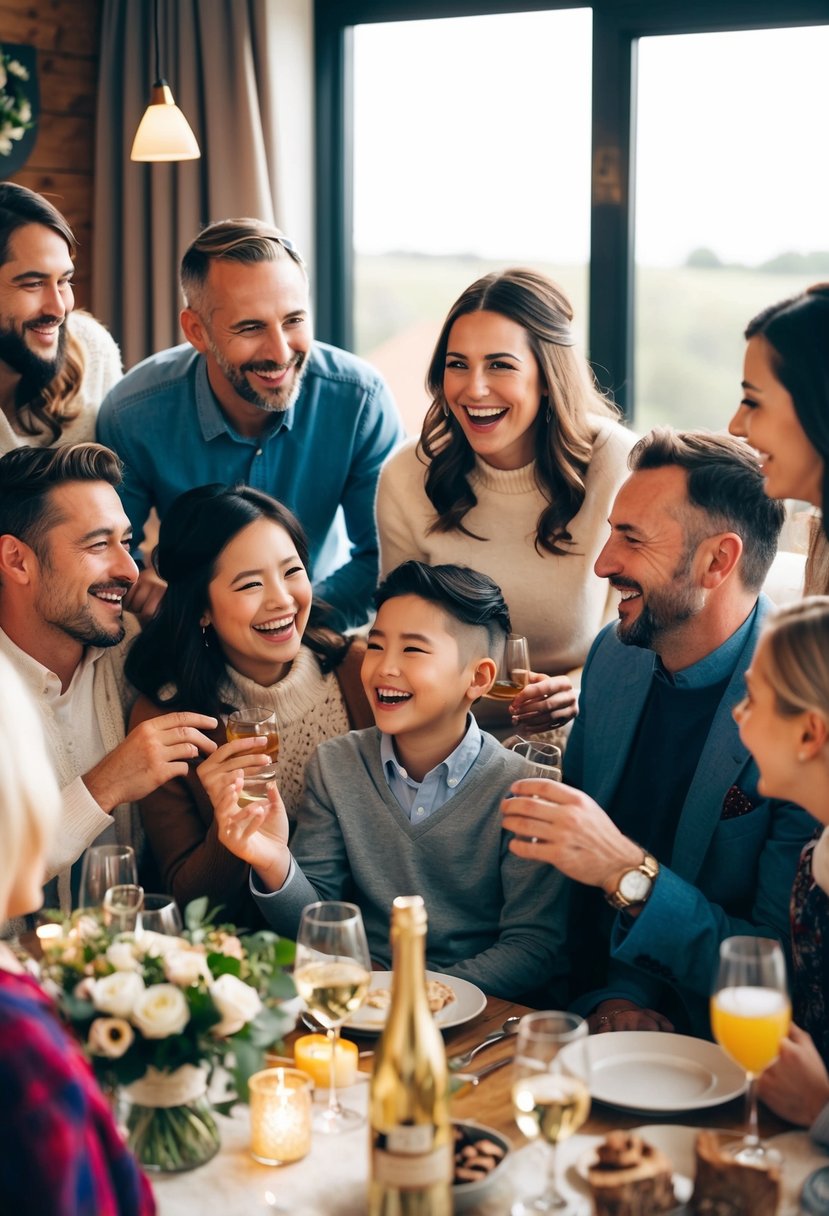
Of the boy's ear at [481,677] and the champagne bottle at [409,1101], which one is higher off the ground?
the boy's ear at [481,677]

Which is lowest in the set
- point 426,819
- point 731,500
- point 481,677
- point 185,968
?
point 426,819

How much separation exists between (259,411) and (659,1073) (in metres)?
2.20

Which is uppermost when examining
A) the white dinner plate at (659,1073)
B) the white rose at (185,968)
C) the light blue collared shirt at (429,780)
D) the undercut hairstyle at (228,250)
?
the undercut hairstyle at (228,250)

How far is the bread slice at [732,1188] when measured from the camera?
1463mm

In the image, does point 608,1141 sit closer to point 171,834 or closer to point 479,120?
point 171,834

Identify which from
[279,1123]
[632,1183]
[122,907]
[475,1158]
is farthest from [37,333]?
[632,1183]

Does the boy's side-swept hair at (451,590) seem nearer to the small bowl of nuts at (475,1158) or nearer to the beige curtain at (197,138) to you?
the small bowl of nuts at (475,1158)

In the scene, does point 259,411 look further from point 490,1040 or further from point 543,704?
point 490,1040

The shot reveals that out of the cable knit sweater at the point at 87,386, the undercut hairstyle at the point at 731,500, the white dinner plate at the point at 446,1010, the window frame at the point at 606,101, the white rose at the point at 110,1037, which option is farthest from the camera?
the window frame at the point at 606,101

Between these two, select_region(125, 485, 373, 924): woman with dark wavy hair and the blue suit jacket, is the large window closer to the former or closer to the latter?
select_region(125, 485, 373, 924): woman with dark wavy hair

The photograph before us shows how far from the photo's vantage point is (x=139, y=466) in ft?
12.1

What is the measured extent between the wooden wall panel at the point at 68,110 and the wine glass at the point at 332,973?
413 cm

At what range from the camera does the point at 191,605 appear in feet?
9.57

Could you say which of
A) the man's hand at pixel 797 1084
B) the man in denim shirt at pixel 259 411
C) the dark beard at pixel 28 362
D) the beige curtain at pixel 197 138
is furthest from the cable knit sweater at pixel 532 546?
the beige curtain at pixel 197 138
